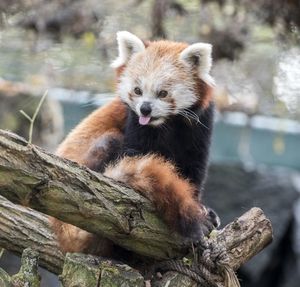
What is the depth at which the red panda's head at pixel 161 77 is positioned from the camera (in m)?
3.15

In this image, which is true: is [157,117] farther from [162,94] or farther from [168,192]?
[168,192]

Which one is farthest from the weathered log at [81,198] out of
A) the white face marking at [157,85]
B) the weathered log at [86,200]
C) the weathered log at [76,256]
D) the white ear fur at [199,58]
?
the white ear fur at [199,58]

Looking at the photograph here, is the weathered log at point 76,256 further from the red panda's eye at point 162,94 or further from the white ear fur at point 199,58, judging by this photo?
the white ear fur at point 199,58

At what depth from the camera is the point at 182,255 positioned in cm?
264

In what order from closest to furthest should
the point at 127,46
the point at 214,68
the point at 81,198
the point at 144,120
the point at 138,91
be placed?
the point at 81,198 < the point at 144,120 < the point at 138,91 < the point at 127,46 < the point at 214,68

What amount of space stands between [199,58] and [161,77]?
0.20 m

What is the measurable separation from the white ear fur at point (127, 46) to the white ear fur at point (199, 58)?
198 mm

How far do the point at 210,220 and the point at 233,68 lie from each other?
3099 mm

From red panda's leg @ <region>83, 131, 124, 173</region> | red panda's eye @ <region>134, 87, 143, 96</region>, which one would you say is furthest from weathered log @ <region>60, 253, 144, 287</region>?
red panda's eye @ <region>134, 87, 143, 96</region>

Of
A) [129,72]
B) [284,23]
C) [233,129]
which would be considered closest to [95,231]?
[129,72]

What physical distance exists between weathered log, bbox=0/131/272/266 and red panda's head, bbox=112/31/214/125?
650mm

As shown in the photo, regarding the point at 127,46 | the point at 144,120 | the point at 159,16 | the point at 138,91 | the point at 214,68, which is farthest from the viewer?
the point at 214,68

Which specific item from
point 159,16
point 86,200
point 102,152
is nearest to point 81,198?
point 86,200

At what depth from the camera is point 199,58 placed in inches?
129
